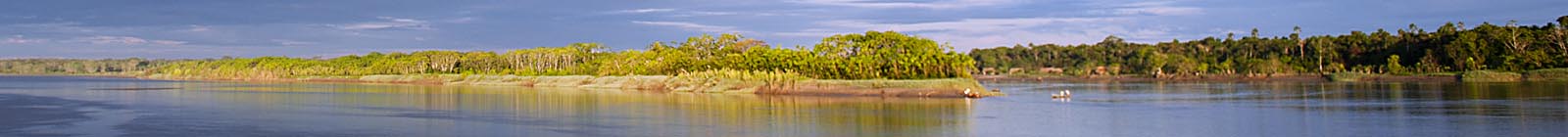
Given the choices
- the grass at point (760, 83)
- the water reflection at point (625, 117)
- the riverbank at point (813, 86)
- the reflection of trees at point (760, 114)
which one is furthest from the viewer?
the grass at point (760, 83)

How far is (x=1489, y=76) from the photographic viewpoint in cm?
8262

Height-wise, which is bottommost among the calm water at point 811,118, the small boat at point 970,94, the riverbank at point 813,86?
the calm water at point 811,118

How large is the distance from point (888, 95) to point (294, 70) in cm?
10657

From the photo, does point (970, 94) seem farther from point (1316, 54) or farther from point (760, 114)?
point (1316, 54)

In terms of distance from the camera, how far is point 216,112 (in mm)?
34219

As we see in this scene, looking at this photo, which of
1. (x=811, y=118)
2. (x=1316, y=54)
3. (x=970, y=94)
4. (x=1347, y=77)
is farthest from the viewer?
(x=1316, y=54)

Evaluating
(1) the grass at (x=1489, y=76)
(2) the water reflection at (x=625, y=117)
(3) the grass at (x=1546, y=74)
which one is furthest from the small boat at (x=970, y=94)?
(1) the grass at (x=1489, y=76)

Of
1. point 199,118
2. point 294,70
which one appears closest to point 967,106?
point 199,118

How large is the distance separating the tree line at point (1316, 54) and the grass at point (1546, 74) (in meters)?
4.40

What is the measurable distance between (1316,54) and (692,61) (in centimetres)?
7587

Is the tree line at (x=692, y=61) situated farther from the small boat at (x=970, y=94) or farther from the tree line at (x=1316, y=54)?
the tree line at (x=1316, y=54)

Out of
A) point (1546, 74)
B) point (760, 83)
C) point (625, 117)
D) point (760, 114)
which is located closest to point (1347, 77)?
point (1546, 74)

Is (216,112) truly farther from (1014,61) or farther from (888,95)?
(1014,61)

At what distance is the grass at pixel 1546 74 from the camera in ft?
252
